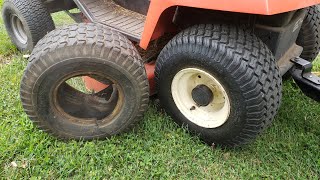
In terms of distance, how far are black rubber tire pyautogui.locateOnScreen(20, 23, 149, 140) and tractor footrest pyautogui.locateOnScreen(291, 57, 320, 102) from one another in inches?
41.0

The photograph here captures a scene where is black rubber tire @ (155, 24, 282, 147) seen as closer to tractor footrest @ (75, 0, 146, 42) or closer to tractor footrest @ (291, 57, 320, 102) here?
tractor footrest @ (291, 57, 320, 102)

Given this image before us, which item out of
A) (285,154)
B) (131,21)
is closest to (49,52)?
(131,21)

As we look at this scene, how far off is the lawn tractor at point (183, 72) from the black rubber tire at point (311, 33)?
334 mm

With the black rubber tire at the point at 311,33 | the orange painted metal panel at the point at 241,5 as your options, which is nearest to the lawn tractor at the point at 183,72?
the orange painted metal panel at the point at 241,5

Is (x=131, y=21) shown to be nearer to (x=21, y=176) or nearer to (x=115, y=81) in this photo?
(x=115, y=81)

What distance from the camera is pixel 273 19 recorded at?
2.14 meters

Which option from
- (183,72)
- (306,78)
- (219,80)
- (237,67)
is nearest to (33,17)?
(183,72)

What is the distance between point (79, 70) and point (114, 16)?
0.89m

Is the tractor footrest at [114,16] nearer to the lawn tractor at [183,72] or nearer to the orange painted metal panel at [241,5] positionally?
the lawn tractor at [183,72]

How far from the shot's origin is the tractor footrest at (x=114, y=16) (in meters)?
2.63

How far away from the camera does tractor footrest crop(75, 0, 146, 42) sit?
2.63 m

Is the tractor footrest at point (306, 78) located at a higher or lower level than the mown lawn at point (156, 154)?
higher

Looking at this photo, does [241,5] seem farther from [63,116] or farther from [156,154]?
[63,116]

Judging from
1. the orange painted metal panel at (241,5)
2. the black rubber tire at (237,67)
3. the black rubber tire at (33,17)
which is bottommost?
the black rubber tire at (33,17)
